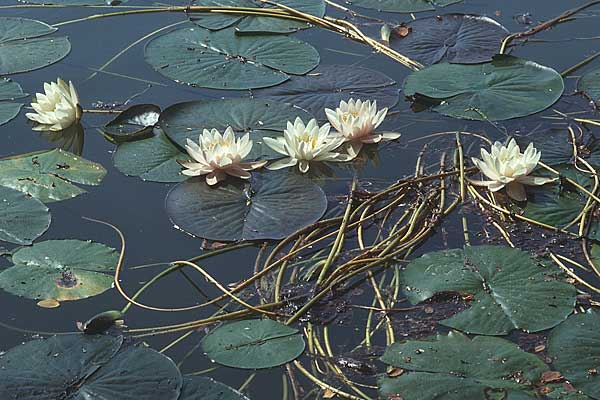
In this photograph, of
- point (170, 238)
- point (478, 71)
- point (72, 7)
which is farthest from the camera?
point (72, 7)

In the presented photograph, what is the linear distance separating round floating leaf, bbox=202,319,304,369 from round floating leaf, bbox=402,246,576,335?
427mm

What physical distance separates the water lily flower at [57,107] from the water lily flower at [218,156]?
74cm

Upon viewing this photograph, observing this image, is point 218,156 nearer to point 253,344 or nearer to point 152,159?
point 152,159

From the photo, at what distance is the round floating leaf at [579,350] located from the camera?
2.45m

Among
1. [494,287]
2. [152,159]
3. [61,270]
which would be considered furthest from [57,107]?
[494,287]

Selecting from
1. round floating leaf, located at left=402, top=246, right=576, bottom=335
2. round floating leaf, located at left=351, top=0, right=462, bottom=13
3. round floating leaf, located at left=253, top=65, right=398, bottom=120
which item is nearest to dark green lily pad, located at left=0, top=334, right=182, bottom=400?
round floating leaf, located at left=402, top=246, right=576, bottom=335

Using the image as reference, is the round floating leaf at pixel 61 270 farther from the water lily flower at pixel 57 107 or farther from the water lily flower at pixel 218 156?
the water lily flower at pixel 57 107

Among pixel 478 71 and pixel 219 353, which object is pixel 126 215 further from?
pixel 478 71

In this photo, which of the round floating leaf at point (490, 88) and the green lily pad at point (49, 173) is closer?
the green lily pad at point (49, 173)

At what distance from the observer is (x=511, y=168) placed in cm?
329

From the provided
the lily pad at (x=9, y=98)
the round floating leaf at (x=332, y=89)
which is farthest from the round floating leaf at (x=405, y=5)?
the lily pad at (x=9, y=98)

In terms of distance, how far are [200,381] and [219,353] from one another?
0.12m

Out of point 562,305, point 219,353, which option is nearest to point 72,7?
point 219,353

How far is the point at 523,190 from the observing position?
3.31 m
